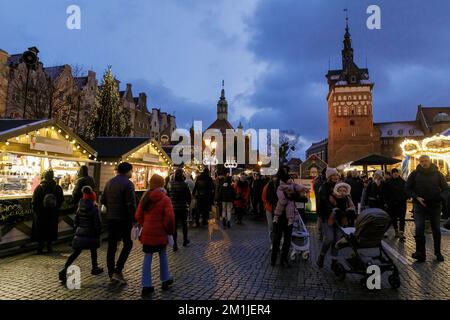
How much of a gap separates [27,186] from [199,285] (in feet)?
24.4

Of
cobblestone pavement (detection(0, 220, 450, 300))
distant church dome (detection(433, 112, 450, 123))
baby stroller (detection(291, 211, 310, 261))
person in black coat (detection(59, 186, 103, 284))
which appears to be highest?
distant church dome (detection(433, 112, 450, 123))

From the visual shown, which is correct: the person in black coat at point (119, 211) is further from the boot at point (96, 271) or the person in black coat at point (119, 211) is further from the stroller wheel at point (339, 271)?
the stroller wheel at point (339, 271)

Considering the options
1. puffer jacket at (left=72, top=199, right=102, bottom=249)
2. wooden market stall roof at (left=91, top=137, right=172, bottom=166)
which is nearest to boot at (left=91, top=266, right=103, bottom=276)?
puffer jacket at (left=72, top=199, right=102, bottom=249)

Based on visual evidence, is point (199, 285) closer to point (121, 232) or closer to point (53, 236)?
point (121, 232)

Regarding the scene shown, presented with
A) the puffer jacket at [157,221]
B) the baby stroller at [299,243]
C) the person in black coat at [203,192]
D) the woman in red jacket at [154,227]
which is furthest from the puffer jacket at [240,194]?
the puffer jacket at [157,221]

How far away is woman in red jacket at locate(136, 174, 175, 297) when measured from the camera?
4.92 metres

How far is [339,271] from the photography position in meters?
5.78

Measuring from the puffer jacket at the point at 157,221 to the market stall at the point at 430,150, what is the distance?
17413 mm

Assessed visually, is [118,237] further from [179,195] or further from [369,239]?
[369,239]

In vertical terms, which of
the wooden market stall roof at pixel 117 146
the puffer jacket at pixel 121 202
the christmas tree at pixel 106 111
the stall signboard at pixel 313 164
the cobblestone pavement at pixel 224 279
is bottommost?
the cobblestone pavement at pixel 224 279

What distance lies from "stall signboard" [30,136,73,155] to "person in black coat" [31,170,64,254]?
7.50 feet

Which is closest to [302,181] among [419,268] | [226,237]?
[226,237]

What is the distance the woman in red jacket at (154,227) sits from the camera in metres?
4.92

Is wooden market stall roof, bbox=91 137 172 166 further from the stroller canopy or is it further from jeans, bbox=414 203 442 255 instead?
jeans, bbox=414 203 442 255
